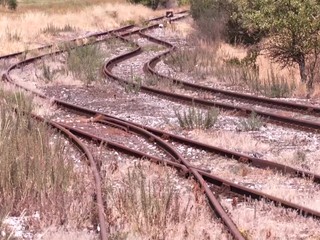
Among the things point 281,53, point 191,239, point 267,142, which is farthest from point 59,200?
point 281,53

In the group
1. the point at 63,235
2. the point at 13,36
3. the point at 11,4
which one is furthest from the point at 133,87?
the point at 11,4

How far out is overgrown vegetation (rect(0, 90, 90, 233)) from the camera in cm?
717

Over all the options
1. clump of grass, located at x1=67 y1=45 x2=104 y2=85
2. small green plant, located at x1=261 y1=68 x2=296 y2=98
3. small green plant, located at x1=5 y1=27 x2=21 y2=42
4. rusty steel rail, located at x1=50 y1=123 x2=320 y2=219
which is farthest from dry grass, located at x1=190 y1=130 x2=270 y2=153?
small green plant, located at x1=5 y1=27 x2=21 y2=42

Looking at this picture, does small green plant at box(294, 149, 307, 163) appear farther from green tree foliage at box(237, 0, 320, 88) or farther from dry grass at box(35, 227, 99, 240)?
green tree foliage at box(237, 0, 320, 88)

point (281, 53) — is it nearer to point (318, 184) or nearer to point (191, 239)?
point (318, 184)

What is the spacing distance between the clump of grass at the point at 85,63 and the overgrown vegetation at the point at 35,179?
31.0 feet

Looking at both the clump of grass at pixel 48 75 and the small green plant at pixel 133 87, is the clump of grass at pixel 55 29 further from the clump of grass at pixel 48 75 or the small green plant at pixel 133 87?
the small green plant at pixel 133 87

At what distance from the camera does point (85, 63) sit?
20.0 meters

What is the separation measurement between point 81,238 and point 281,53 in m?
13.3

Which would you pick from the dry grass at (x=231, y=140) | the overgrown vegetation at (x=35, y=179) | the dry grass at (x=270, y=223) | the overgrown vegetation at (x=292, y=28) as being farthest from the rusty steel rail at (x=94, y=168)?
the overgrown vegetation at (x=292, y=28)

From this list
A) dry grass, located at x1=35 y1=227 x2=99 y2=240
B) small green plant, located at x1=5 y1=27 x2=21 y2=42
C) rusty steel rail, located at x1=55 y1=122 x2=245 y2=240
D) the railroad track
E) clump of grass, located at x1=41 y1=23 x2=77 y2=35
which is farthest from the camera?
clump of grass, located at x1=41 y1=23 x2=77 y2=35

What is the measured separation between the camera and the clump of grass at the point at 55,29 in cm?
3138

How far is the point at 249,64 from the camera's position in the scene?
20328mm

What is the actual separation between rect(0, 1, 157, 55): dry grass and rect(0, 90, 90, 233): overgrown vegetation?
17.2 metres
